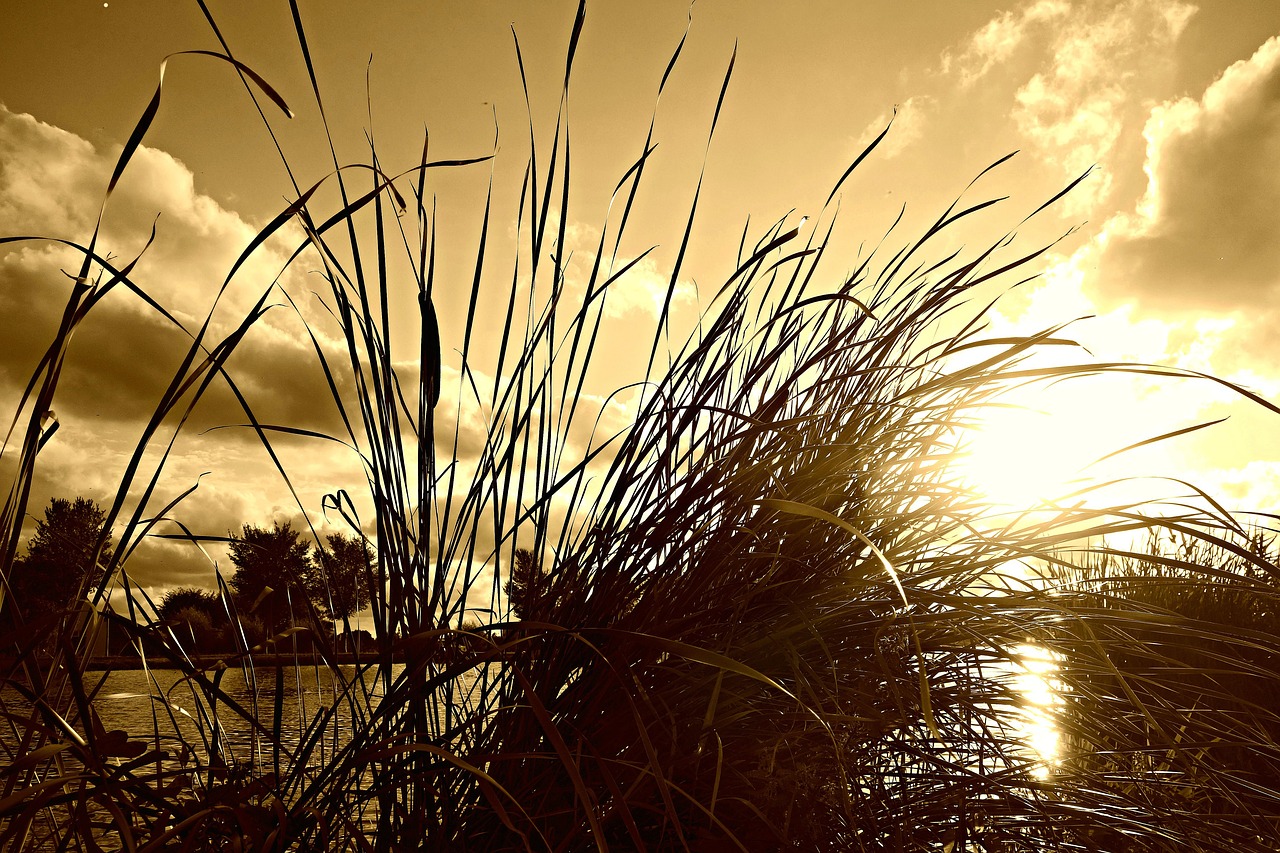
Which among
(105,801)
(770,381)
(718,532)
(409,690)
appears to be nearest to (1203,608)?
(770,381)

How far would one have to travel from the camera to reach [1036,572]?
0.93 meters

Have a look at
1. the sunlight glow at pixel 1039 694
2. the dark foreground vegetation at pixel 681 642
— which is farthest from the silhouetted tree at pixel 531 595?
the sunlight glow at pixel 1039 694

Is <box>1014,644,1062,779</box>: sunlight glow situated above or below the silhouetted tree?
below

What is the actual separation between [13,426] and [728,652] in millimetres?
644

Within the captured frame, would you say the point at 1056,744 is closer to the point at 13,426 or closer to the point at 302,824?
the point at 302,824

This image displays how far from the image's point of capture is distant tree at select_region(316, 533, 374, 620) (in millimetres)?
759

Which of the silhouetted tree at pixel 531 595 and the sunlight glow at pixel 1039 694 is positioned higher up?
the silhouetted tree at pixel 531 595

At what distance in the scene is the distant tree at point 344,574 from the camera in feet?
2.49

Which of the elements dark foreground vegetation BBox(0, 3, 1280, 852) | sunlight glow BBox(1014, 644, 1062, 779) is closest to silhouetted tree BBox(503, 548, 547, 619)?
dark foreground vegetation BBox(0, 3, 1280, 852)

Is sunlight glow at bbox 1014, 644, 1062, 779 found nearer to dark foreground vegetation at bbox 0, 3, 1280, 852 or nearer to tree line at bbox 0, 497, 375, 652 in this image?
dark foreground vegetation at bbox 0, 3, 1280, 852

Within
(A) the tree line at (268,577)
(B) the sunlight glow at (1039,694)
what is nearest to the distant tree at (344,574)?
(A) the tree line at (268,577)

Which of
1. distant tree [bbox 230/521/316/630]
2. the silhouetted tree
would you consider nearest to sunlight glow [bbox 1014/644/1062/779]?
the silhouetted tree

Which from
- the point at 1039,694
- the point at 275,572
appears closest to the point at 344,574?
the point at 275,572

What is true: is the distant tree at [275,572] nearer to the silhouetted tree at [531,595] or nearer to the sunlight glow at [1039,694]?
the silhouetted tree at [531,595]
